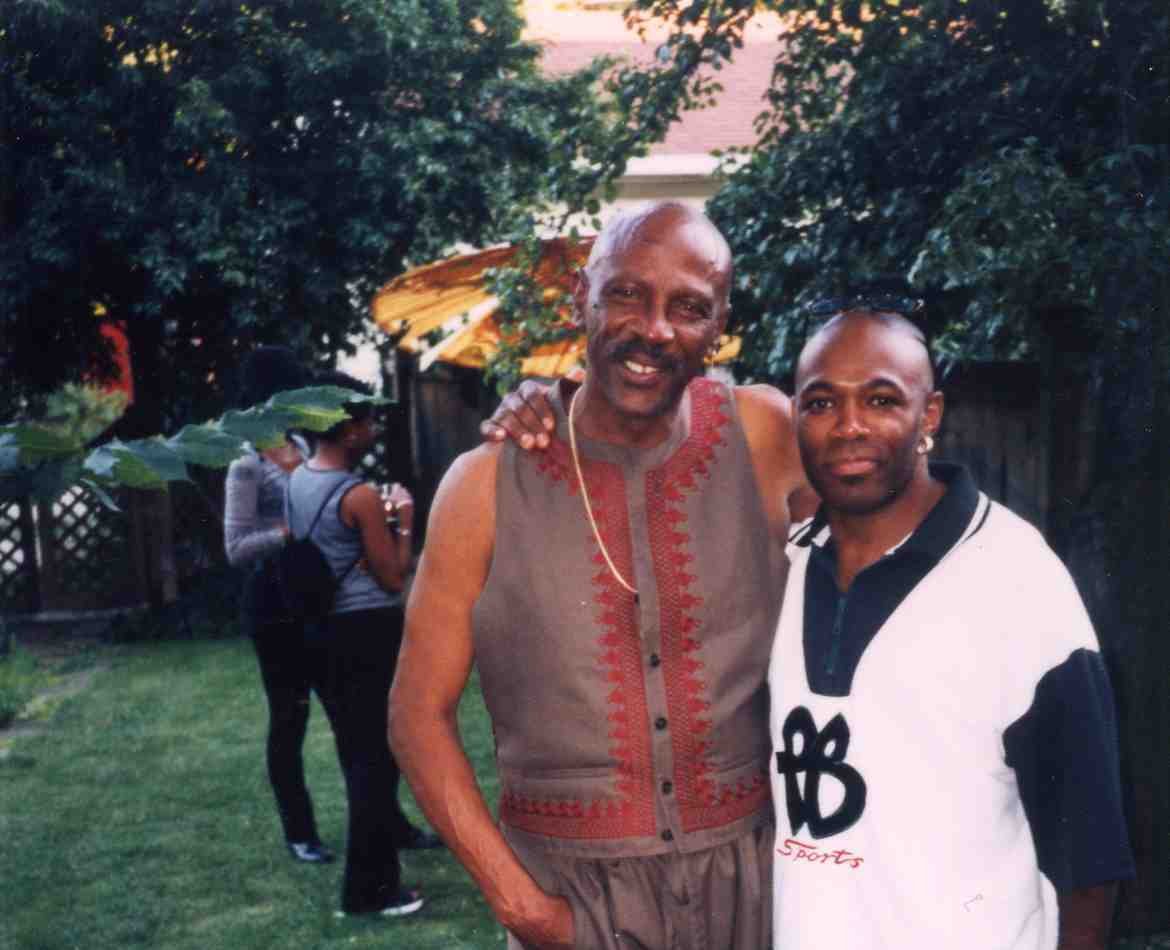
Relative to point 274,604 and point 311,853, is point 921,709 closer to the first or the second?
point 274,604

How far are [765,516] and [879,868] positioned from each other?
0.74 meters

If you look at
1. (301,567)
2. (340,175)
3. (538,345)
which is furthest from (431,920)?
(340,175)

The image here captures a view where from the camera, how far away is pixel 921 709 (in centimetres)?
219

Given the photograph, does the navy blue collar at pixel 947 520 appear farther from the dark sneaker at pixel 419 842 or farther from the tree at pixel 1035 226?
the dark sneaker at pixel 419 842

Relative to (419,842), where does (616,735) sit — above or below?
above

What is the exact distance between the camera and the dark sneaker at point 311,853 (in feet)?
20.1

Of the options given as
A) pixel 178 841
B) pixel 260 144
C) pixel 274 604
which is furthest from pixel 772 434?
pixel 260 144

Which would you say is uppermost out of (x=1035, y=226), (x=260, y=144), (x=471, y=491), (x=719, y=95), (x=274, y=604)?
(x=719, y=95)

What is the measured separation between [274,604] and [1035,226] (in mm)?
3039

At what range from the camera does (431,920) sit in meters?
5.42

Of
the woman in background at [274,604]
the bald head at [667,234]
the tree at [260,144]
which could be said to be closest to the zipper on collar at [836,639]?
the bald head at [667,234]

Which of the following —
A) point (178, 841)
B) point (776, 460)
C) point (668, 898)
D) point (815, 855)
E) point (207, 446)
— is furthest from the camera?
point (178, 841)

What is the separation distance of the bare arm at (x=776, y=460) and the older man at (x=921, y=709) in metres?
0.30

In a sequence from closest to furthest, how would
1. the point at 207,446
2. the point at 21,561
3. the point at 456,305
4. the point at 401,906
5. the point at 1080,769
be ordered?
the point at 1080,769
the point at 207,446
the point at 401,906
the point at 456,305
the point at 21,561
